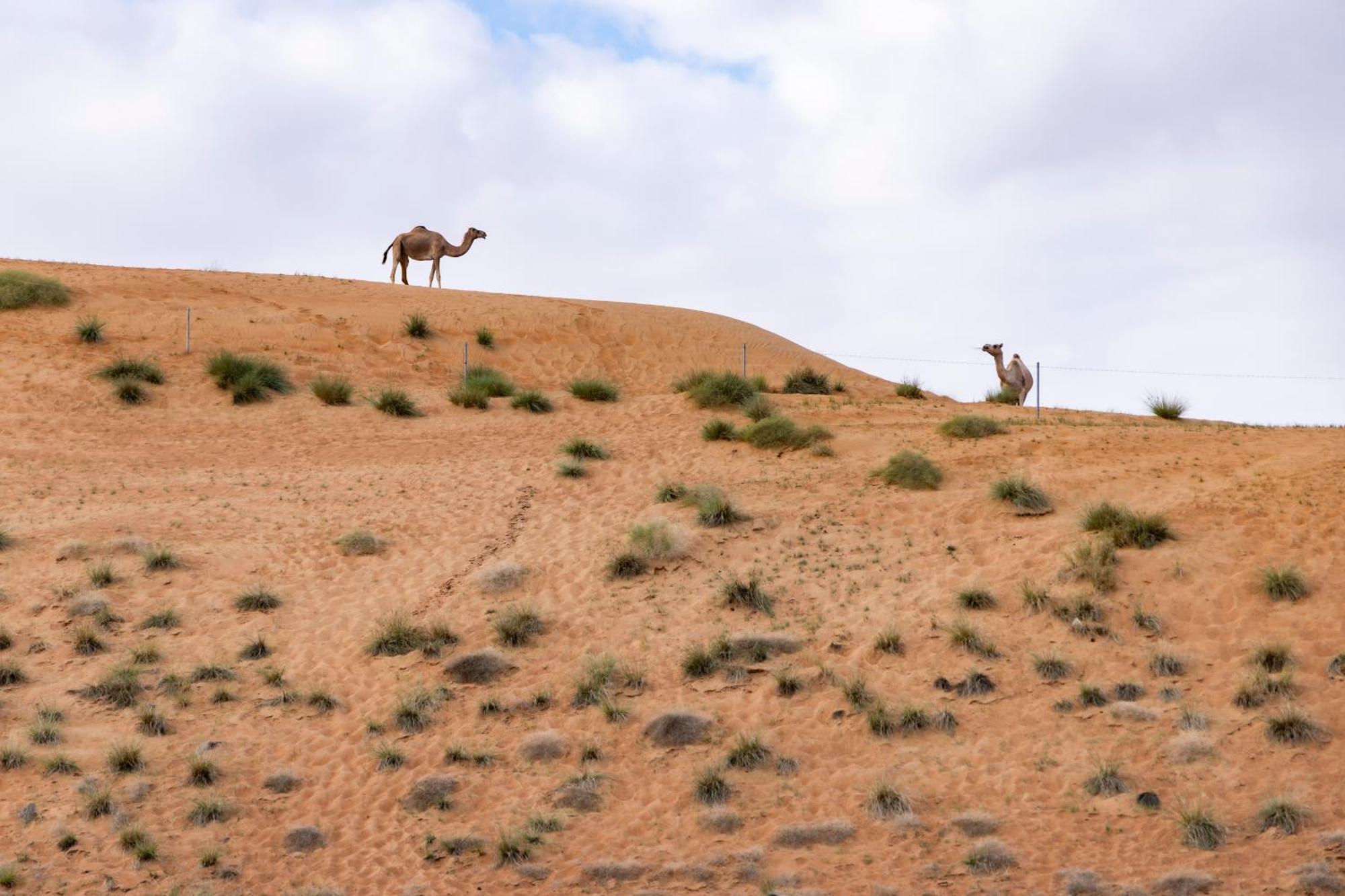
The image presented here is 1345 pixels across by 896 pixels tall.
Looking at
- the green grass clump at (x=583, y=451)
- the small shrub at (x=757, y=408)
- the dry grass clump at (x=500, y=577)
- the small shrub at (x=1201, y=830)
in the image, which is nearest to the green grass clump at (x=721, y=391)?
the small shrub at (x=757, y=408)

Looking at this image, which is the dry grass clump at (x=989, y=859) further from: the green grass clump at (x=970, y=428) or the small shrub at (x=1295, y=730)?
the green grass clump at (x=970, y=428)

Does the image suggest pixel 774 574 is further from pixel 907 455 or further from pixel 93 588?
pixel 93 588

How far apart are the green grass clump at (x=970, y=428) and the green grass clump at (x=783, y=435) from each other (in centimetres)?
210

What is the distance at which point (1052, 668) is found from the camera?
59.6ft

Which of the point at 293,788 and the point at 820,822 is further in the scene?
the point at 293,788

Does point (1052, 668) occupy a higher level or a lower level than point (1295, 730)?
higher

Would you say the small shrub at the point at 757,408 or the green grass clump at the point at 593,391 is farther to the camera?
the green grass clump at the point at 593,391

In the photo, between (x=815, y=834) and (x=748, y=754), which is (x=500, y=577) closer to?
(x=748, y=754)

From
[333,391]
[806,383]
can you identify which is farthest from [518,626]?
[806,383]

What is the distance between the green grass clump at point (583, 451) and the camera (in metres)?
27.0

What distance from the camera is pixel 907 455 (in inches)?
988

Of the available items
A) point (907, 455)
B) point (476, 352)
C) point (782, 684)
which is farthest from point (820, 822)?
point (476, 352)

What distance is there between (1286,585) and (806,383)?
16.5 m

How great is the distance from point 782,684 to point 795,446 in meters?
9.31
